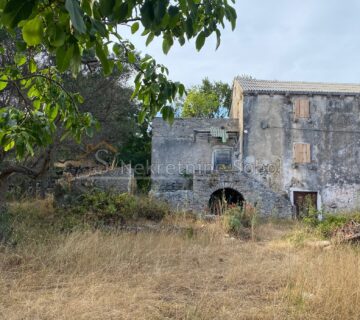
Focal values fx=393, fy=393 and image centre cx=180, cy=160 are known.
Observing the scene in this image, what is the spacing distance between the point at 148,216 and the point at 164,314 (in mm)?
7901

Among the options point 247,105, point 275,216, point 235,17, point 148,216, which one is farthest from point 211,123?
point 235,17

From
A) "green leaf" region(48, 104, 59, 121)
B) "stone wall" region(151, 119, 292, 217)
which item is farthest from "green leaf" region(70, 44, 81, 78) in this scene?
"stone wall" region(151, 119, 292, 217)

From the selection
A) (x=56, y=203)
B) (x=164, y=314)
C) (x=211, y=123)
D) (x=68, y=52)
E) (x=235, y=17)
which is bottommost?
(x=164, y=314)

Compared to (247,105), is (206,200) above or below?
below

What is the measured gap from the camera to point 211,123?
1892 centimetres

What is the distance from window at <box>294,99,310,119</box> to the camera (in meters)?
18.1

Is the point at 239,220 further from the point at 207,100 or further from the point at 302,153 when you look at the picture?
the point at 207,100

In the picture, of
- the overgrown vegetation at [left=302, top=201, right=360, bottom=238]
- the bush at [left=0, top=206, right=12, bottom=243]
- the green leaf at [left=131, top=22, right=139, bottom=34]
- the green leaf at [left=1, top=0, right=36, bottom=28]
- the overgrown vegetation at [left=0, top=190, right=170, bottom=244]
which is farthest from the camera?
the overgrown vegetation at [left=0, top=190, right=170, bottom=244]

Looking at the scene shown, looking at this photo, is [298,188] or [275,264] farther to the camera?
[298,188]

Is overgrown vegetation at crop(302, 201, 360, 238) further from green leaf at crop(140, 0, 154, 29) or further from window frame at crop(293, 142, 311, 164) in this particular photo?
green leaf at crop(140, 0, 154, 29)

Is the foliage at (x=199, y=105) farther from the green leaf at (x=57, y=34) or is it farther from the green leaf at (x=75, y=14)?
the green leaf at (x=75, y=14)

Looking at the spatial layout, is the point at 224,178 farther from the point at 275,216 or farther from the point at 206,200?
the point at 275,216

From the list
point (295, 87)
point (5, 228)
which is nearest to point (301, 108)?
point (295, 87)

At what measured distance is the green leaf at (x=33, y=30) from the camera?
105cm
